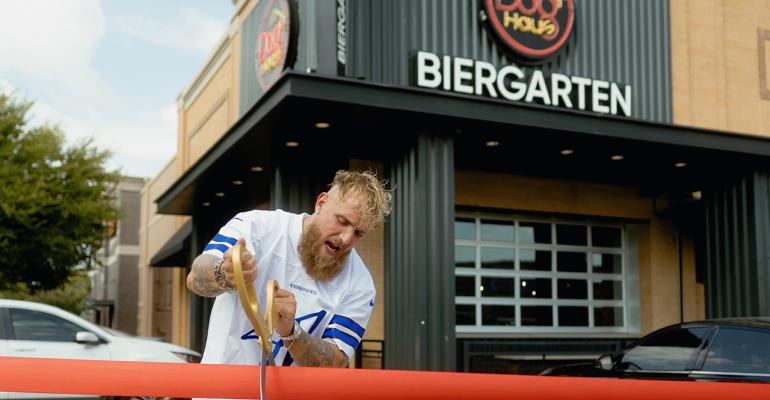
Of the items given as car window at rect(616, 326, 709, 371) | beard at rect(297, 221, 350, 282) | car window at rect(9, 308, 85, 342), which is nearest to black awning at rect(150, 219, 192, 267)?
car window at rect(9, 308, 85, 342)

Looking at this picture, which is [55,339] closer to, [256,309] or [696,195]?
[256,309]

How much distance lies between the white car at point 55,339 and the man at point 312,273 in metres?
7.43

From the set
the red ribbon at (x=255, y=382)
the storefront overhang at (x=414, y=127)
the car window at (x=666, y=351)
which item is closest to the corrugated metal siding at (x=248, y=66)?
the storefront overhang at (x=414, y=127)

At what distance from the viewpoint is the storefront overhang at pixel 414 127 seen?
9125 mm

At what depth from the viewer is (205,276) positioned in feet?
6.93

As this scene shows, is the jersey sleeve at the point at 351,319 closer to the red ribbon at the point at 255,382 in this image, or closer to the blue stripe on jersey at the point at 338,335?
the blue stripe on jersey at the point at 338,335

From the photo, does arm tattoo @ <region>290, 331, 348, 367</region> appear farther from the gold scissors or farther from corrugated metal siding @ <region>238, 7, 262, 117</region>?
corrugated metal siding @ <region>238, 7, 262, 117</region>

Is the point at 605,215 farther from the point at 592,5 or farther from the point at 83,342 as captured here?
the point at 83,342

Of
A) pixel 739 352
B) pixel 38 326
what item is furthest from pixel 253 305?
pixel 38 326

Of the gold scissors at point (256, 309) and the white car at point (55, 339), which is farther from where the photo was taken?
the white car at point (55, 339)

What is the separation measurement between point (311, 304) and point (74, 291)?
139 feet

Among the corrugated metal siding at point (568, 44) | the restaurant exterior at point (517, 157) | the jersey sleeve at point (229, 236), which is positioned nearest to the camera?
the jersey sleeve at point (229, 236)

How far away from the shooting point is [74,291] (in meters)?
41.2

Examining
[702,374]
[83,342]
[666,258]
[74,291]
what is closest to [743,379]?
[702,374]
